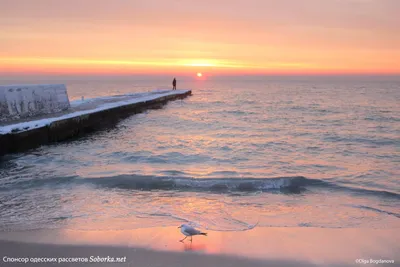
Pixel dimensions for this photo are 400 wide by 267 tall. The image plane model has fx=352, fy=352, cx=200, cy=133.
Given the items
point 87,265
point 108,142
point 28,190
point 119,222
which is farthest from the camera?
point 108,142

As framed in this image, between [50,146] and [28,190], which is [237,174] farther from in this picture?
[50,146]

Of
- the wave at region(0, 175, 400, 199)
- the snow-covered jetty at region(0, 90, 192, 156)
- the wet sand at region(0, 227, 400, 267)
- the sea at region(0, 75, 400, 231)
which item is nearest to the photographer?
the wet sand at region(0, 227, 400, 267)

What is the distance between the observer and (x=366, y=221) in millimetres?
5895

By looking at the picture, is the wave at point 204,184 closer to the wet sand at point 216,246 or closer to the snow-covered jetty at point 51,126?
the wet sand at point 216,246

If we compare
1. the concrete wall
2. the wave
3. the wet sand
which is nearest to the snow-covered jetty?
the concrete wall

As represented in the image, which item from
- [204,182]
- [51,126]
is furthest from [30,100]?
[204,182]

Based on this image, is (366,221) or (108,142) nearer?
(366,221)

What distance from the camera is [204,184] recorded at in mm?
8070

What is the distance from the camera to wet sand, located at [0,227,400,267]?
433 centimetres

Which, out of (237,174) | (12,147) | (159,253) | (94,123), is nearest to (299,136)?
(237,174)

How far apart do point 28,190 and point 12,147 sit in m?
4.29

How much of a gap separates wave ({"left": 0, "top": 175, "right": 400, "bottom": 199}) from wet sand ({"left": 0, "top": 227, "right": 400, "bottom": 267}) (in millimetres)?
2471

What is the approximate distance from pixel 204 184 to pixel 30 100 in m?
9.88

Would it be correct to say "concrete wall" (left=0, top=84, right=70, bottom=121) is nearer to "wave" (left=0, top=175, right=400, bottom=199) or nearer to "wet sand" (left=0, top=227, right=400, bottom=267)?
"wave" (left=0, top=175, right=400, bottom=199)
